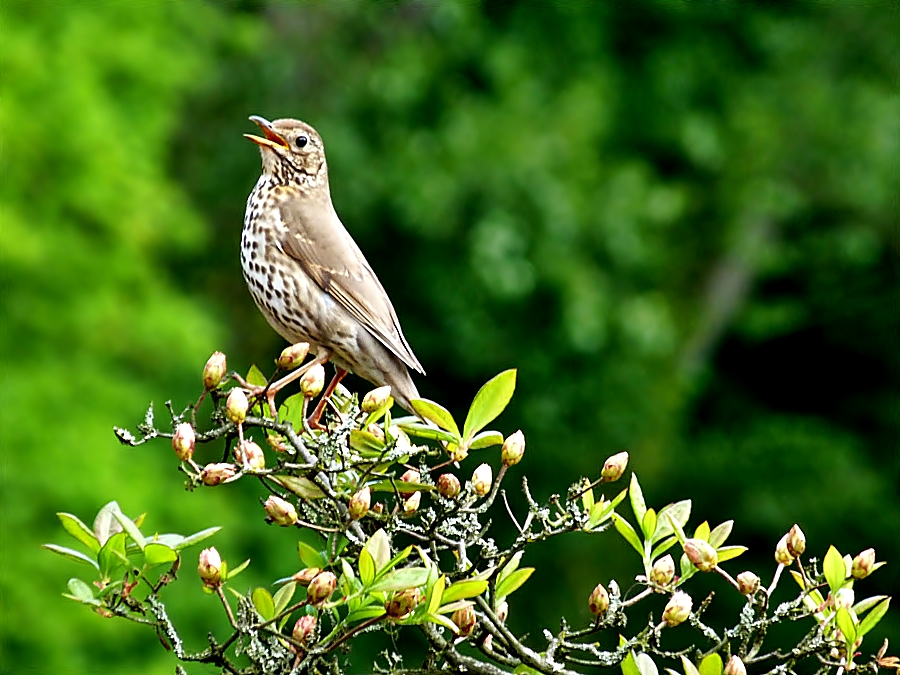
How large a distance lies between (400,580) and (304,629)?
0.19 meters

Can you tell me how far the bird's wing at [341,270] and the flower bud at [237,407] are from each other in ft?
3.32

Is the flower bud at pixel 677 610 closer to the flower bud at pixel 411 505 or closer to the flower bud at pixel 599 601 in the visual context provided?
the flower bud at pixel 599 601

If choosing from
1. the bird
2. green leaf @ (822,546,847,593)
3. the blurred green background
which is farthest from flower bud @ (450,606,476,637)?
the blurred green background

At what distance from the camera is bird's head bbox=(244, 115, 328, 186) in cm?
369

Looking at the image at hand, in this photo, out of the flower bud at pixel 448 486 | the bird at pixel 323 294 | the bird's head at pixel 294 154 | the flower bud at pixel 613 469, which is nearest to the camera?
the flower bud at pixel 448 486

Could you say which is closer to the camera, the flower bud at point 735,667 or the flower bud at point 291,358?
the flower bud at point 735,667

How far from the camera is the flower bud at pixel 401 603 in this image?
6.73 ft

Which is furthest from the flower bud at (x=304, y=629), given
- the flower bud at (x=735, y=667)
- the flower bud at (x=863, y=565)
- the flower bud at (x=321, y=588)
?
the flower bud at (x=863, y=565)

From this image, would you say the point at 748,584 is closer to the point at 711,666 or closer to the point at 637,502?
the point at 711,666

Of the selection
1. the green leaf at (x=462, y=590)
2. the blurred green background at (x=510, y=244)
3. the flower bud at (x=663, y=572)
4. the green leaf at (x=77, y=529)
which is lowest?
the green leaf at (x=462, y=590)

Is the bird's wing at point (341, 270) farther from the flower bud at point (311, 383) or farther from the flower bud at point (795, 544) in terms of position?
the flower bud at point (795, 544)

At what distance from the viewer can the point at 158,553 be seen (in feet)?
7.12

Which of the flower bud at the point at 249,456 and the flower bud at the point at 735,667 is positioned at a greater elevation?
the flower bud at the point at 249,456

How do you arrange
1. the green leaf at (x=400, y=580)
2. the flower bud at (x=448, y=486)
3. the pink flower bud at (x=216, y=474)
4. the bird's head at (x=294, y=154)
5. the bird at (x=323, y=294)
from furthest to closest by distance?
the bird's head at (x=294, y=154) < the bird at (x=323, y=294) < the flower bud at (x=448, y=486) < the pink flower bud at (x=216, y=474) < the green leaf at (x=400, y=580)
